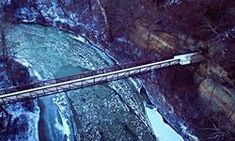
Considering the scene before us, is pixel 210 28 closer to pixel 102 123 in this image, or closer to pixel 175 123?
pixel 175 123

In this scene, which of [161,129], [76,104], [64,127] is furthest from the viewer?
[76,104]

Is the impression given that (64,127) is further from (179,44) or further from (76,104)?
(179,44)

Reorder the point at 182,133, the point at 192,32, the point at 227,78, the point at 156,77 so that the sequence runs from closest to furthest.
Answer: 1. the point at 227,78
2. the point at 182,133
3. the point at 192,32
4. the point at 156,77

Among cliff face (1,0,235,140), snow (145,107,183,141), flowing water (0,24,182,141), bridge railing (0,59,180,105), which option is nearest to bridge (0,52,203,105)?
bridge railing (0,59,180,105)

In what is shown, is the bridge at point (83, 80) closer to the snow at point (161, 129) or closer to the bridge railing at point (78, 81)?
the bridge railing at point (78, 81)

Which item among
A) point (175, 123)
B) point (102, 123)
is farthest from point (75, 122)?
point (175, 123)

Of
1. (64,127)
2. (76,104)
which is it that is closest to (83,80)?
(76,104)

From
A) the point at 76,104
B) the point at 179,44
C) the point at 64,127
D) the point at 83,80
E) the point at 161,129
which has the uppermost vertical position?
the point at 179,44

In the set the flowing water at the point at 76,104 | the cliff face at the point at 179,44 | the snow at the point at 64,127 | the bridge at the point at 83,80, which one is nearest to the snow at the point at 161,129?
the flowing water at the point at 76,104
